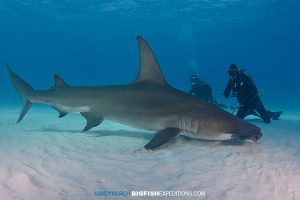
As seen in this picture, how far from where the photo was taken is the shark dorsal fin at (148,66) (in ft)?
22.0

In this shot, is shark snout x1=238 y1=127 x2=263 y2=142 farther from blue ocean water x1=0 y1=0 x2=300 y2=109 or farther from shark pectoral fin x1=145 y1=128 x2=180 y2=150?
blue ocean water x1=0 y1=0 x2=300 y2=109

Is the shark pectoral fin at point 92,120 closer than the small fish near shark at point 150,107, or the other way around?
the small fish near shark at point 150,107

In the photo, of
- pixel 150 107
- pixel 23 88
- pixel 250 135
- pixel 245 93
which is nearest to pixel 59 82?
pixel 23 88

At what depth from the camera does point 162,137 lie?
18.4 feet

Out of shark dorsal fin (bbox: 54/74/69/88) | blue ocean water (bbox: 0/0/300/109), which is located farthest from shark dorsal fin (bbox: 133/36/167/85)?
blue ocean water (bbox: 0/0/300/109)

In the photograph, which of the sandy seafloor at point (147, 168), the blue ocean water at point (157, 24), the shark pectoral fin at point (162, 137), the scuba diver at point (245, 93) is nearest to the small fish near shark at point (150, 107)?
the shark pectoral fin at point (162, 137)

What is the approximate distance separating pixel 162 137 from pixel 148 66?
1879 mm

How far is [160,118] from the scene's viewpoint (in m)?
6.32

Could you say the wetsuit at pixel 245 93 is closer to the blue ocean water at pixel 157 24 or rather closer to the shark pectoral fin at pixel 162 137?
the shark pectoral fin at pixel 162 137

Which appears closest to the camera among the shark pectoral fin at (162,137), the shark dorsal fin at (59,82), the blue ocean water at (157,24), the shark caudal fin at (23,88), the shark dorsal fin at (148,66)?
the shark pectoral fin at (162,137)

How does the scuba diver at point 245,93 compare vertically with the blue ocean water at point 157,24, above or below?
below

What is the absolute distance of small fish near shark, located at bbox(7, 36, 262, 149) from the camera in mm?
5605

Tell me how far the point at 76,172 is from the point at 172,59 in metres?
104

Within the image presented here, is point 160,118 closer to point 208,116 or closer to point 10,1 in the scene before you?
point 208,116
